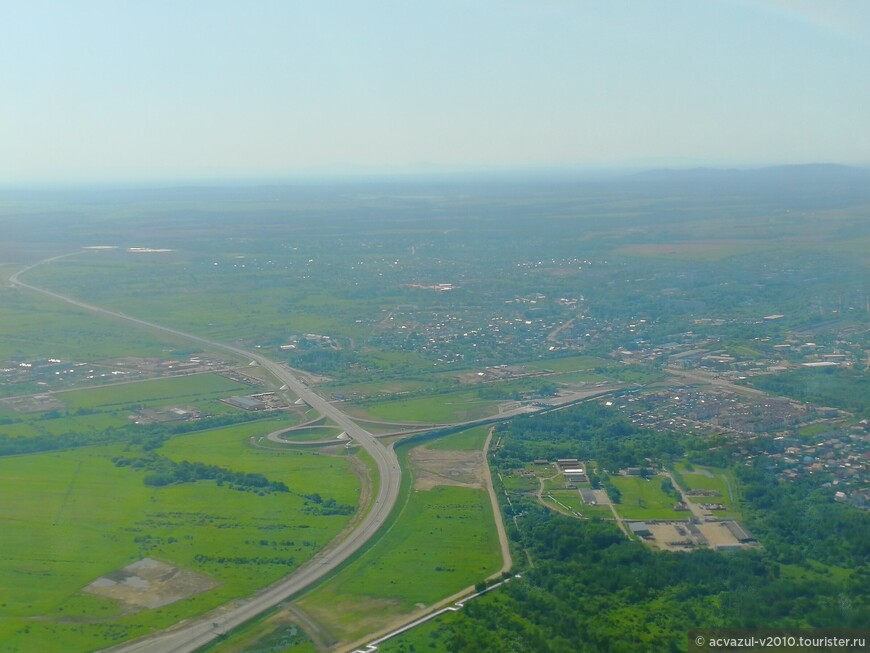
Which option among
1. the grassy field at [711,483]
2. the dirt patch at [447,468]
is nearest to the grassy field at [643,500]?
the grassy field at [711,483]

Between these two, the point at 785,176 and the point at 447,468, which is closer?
the point at 447,468

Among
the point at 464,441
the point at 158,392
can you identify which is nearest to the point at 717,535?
the point at 464,441

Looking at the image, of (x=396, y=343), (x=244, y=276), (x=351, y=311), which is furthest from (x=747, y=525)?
(x=244, y=276)

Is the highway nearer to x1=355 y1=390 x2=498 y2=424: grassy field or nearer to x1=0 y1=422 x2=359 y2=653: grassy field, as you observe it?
x1=0 y1=422 x2=359 y2=653: grassy field

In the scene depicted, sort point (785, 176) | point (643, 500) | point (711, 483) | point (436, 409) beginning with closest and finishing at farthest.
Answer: point (643, 500) → point (711, 483) → point (436, 409) → point (785, 176)

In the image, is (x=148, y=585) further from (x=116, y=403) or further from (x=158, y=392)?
(x=158, y=392)

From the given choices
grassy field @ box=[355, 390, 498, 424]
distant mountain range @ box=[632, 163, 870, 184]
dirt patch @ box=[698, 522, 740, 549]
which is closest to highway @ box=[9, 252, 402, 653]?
grassy field @ box=[355, 390, 498, 424]
